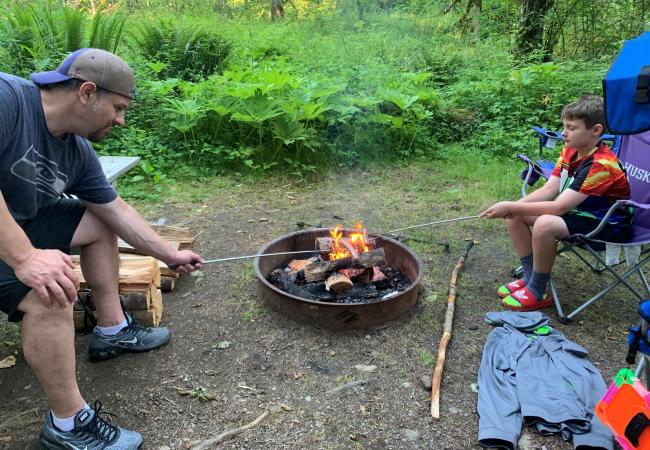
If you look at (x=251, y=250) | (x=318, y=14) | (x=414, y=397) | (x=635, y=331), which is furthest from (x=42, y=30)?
(x=318, y=14)

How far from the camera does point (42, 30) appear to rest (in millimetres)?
6344

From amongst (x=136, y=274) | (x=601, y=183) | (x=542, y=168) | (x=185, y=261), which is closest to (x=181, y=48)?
(x=136, y=274)

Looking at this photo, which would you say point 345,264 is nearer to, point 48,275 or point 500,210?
point 500,210

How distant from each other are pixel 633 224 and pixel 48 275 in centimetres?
330

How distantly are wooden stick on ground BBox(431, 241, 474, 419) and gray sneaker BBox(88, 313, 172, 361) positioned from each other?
1.53 metres

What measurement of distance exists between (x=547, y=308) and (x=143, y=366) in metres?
2.61

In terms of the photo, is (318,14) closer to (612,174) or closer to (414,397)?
(612,174)

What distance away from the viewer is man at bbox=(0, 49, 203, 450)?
182cm

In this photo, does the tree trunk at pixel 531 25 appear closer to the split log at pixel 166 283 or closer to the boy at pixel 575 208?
the boy at pixel 575 208

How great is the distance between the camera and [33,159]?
2.06 meters

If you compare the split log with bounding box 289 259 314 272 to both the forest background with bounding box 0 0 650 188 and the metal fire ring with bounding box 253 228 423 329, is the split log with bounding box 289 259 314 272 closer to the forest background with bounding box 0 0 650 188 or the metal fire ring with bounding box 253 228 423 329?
the metal fire ring with bounding box 253 228 423 329

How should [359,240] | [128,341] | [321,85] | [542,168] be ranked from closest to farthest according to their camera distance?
[128,341], [359,240], [542,168], [321,85]

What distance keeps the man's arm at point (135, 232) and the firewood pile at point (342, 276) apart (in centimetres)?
85

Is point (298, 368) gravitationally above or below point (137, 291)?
below
